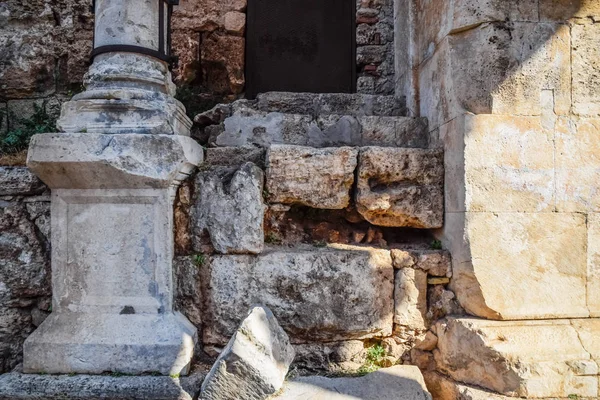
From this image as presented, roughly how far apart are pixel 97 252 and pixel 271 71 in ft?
8.08

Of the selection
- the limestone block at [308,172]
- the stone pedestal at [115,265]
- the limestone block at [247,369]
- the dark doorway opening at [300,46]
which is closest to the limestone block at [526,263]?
the limestone block at [308,172]

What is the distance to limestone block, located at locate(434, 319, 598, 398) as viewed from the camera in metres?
2.41

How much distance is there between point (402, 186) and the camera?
9.43 feet

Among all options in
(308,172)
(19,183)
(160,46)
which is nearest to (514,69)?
(308,172)

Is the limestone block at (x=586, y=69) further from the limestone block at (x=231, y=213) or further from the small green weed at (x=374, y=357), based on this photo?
the limestone block at (x=231, y=213)

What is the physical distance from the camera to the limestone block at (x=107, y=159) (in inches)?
94.3

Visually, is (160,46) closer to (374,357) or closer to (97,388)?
(97,388)

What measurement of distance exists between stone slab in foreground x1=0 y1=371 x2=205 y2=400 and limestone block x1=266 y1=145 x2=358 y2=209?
113 cm

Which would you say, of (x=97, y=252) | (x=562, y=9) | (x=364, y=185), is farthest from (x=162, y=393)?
(x=562, y=9)

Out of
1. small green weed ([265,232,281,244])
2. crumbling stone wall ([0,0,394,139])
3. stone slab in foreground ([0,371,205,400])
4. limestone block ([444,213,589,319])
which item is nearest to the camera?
stone slab in foreground ([0,371,205,400])

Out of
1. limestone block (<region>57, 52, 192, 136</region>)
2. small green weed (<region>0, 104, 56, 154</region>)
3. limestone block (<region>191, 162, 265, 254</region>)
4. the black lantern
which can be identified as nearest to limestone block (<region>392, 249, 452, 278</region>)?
A: limestone block (<region>191, 162, 265, 254</region>)

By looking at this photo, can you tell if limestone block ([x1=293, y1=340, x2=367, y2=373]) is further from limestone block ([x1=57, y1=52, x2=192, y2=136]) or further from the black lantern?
the black lantern

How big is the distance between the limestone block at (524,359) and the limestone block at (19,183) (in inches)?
96.8

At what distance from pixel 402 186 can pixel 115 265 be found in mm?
1671
